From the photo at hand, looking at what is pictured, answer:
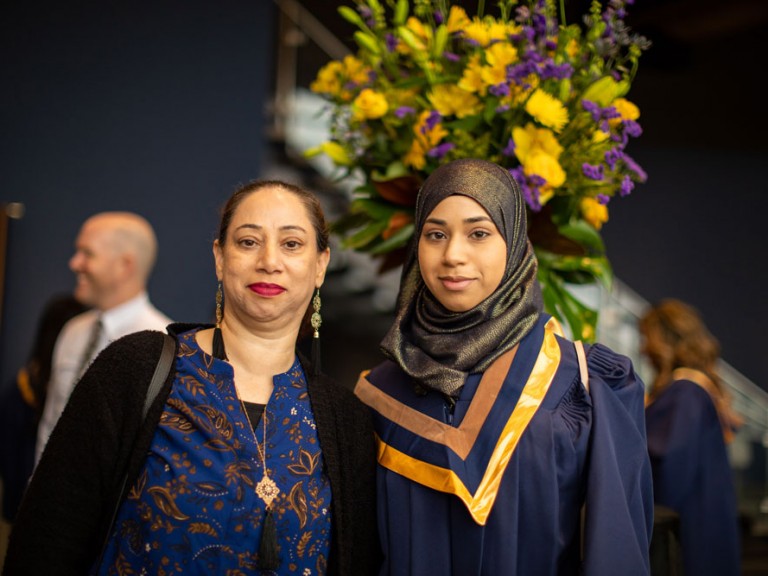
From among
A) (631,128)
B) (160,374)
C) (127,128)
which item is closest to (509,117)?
(631,128)

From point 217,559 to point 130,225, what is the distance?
2.02 metres

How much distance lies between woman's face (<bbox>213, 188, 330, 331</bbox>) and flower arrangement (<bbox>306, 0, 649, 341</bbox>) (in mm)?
517

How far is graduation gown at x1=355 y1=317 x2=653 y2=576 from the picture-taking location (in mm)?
1820

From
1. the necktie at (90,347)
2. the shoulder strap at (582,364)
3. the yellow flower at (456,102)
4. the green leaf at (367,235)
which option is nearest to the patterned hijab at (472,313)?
the shoulder strap at (582,364)

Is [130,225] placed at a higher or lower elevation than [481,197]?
higher

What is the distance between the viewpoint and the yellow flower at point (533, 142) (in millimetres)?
2232

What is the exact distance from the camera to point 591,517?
181cm

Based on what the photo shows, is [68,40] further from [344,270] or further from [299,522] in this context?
[299,522]

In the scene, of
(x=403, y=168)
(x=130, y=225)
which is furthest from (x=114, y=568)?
(x=130, y=225)

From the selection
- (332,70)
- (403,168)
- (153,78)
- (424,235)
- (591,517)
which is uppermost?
(153,78)

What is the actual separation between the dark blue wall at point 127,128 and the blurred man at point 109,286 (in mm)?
1240

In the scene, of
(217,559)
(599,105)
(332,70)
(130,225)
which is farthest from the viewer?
(130,225)

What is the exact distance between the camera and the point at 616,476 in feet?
6.05

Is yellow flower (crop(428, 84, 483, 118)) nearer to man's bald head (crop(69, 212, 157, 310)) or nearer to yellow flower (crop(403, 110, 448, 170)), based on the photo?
yellow flower (crop(403, 110, 448, 170))
